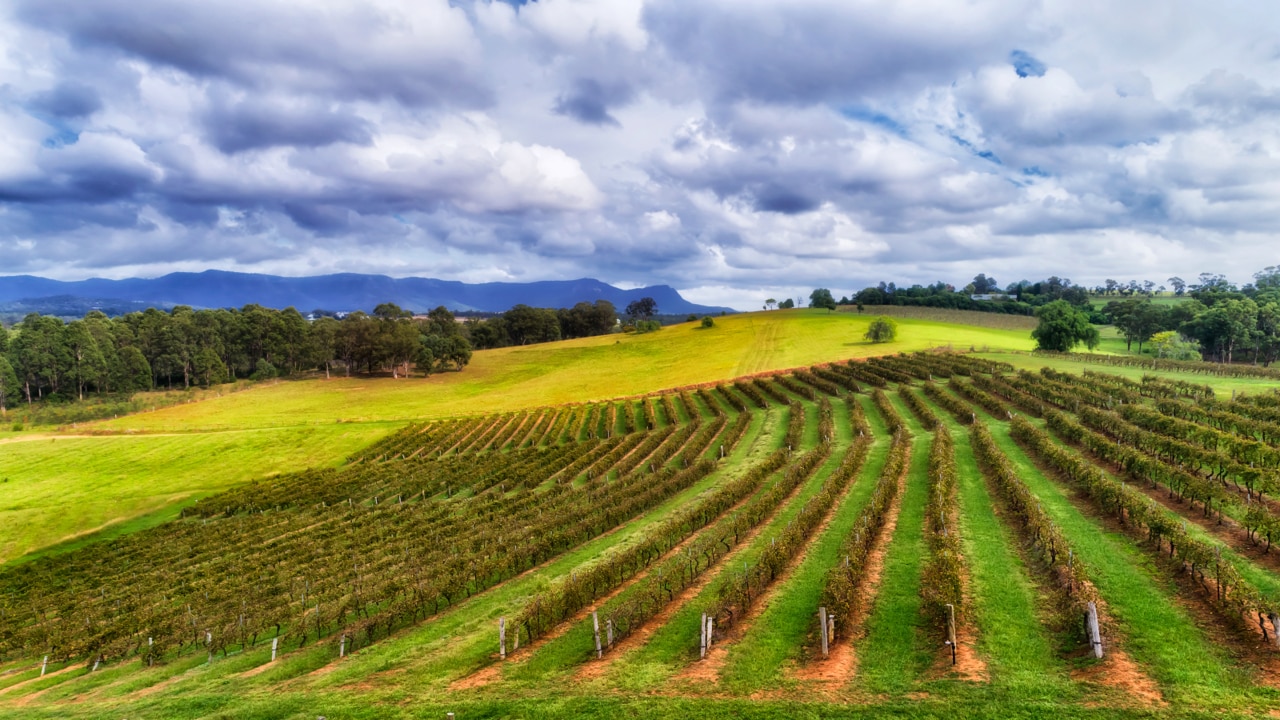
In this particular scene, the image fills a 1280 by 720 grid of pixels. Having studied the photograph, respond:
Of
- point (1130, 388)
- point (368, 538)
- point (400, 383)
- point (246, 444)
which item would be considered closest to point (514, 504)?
point (368, 538)

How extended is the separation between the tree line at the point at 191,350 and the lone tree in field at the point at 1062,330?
114 metres

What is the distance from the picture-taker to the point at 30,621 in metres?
31.5

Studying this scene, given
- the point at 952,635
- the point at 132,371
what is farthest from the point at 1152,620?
the point at 132,371

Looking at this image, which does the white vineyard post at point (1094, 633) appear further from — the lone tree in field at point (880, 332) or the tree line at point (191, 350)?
the tree line at point (191, 350)

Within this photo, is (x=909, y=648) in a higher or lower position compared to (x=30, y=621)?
higher

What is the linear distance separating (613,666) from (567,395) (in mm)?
77881

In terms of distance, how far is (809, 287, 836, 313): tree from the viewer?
184250 millimetres

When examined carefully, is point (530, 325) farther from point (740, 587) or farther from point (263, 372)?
point (740, 587)

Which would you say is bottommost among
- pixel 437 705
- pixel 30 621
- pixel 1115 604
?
pixel 30 621

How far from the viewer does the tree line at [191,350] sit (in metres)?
103

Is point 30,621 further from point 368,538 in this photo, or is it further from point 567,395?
point 567,395

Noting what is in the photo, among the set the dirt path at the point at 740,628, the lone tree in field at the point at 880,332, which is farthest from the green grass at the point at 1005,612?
the lone tree in field at the point at 880,332

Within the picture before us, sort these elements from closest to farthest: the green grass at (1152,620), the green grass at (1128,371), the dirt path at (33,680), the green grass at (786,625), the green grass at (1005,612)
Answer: the green grass at (1152,620), the green grass at (1005,612), the green grass at (786,625), the dirt path at (33,680), the green grass at (1128,371)

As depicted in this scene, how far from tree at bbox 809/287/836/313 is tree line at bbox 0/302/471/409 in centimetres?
11613
